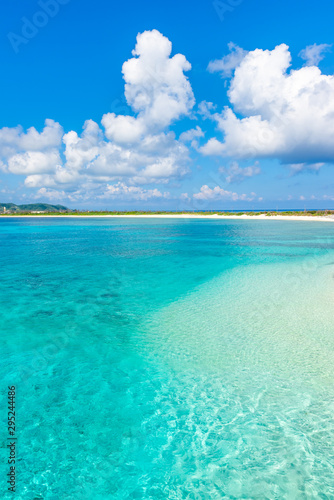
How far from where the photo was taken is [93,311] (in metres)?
14.0

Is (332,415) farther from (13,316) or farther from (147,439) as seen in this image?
(13,316)

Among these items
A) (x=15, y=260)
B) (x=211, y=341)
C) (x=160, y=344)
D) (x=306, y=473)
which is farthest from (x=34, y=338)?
(x=15, y=260)

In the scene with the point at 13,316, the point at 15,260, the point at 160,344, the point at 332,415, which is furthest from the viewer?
the point at 15,260

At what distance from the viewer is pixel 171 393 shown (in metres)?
7.57

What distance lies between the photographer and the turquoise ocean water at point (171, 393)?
5.21 metres

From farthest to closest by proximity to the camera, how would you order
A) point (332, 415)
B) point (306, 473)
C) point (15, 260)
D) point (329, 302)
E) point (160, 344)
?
point (15, 260), point (329, 302), point (160, 344), point (332, 415), point (306, 473)

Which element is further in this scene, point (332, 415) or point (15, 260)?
point (15, 260)

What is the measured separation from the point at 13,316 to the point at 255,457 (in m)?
11.0

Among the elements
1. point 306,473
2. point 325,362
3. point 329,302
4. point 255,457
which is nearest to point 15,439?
point 255,457

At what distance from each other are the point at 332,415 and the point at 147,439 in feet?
12.7

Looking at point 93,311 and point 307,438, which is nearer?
point 307,438

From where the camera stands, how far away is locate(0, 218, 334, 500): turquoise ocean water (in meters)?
5.21

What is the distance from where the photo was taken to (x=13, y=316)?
13.1 m

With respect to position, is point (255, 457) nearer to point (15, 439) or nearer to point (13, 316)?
point (15, 439)
